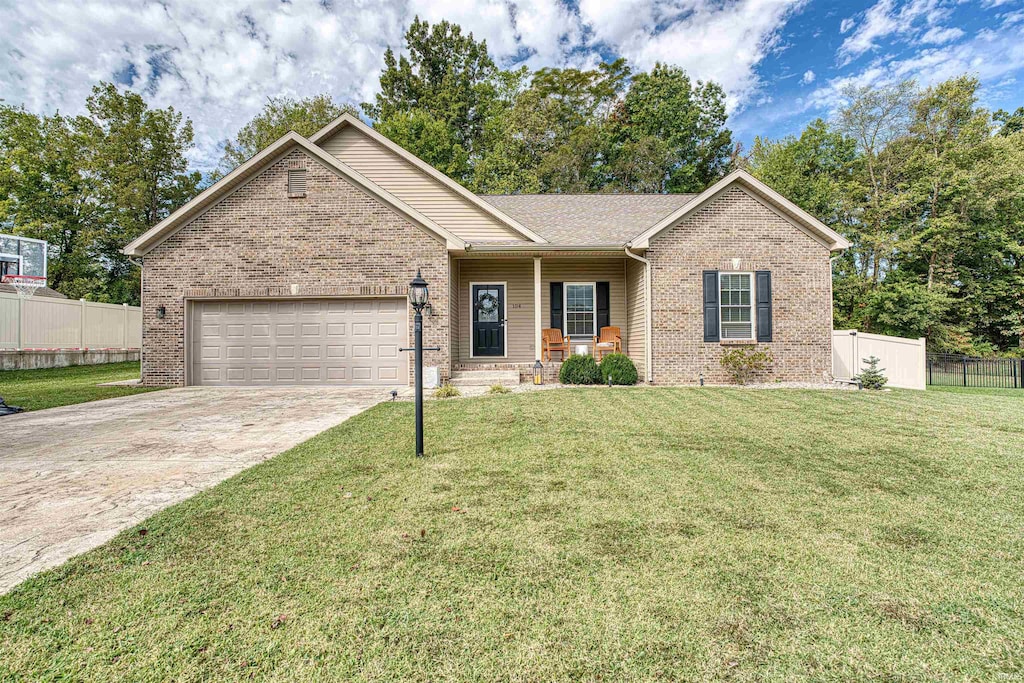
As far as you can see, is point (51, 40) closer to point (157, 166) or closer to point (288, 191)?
point (157, 166)

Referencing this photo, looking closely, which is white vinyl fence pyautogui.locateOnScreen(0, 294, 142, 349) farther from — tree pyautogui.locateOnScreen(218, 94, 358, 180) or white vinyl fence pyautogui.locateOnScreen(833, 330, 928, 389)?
white vinyl fence pyautogui.locateOnScreen(833, 330, 928, 389)

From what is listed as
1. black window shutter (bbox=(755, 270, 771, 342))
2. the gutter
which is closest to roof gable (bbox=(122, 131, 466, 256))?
the gutter

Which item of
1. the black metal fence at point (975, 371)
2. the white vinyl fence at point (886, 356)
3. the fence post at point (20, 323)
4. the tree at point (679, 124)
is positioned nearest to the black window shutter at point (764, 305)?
the white vinyl fence at point (886, 356)

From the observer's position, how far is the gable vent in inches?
423

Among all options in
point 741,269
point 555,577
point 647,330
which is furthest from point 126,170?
point 555,577

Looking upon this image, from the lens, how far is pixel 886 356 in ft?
38.1

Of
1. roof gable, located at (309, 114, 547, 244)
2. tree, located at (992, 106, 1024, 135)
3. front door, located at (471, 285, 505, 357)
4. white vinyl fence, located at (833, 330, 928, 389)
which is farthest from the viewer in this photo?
tree, located at (992, 106, 1024, 135)

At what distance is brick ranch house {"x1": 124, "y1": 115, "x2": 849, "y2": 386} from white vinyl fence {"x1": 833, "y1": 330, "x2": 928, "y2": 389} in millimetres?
1410

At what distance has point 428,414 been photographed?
22.8 ft

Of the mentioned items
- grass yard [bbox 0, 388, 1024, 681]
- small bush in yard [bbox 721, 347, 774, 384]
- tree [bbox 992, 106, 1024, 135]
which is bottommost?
grass yard [bbox 0, 388, 1024, 681]

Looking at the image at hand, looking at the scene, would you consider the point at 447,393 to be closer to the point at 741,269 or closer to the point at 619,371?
the point at 619,371

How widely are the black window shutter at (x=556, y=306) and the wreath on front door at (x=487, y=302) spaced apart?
1573 millimetres

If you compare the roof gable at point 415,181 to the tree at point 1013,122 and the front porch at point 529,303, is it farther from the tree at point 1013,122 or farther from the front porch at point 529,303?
the tree at point 1013,122

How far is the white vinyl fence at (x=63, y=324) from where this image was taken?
13.5 m
